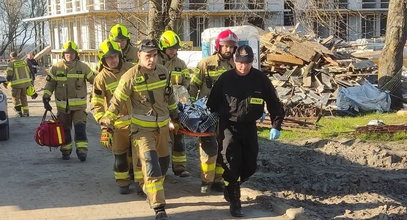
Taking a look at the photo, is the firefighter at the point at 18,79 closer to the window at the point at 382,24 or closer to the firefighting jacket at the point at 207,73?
the firefighting jacket at the point at 207,73

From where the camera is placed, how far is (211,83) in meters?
7.31

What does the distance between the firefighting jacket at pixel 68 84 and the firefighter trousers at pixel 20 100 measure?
21.9ft

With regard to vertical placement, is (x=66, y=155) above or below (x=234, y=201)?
below

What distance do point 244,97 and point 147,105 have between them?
1096 millimetres

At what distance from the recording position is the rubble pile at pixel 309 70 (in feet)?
50.2

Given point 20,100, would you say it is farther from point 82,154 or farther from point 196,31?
point 196,31

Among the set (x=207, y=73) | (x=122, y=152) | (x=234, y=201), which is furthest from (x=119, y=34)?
(x=234, y=201)

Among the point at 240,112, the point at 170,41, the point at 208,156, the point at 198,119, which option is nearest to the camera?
the point at 240,112

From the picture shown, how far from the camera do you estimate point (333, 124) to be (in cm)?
Result: 1291

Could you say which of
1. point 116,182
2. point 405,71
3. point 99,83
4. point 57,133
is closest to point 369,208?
point 116,182

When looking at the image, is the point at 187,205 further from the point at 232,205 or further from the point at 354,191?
the point at 354,191

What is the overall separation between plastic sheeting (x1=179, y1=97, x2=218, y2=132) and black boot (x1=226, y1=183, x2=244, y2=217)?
0.75 meters

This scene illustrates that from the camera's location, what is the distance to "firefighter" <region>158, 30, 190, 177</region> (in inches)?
300

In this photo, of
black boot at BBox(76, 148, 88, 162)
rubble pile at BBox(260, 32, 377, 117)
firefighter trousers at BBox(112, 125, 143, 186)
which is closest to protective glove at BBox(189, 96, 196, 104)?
firefighter trousers at BBox(112, 125, 143, 186)
